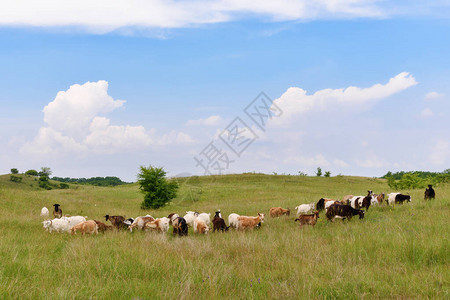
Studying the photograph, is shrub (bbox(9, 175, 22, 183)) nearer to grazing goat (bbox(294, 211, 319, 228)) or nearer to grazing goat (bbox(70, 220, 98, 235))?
grazing goat (bbox(70, 220, 98, 235))

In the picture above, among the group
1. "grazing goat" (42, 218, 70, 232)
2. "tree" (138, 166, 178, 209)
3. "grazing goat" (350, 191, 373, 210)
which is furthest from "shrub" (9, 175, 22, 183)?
"grazing goat" (350, 191, 373, 210)

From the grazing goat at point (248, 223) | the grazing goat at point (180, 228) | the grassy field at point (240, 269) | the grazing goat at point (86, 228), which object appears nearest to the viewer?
the grassy field at point (240, 269)

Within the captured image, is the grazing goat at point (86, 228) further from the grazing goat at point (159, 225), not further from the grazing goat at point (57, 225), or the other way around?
the grazing goat at point (159, 225)

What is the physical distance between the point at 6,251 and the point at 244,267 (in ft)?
19.3

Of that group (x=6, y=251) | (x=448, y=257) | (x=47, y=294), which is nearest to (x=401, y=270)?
(x=448, y=257)

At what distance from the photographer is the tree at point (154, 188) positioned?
31.0m

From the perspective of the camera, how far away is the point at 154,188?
104ft

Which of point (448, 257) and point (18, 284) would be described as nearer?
point (18, 284)

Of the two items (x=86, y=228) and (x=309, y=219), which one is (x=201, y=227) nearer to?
(x=86, y=228)

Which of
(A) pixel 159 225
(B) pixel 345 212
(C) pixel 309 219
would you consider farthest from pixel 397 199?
(A) pixel 159 225

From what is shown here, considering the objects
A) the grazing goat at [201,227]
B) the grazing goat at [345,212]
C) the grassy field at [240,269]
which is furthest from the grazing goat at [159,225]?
the grazing goat at [345,212]

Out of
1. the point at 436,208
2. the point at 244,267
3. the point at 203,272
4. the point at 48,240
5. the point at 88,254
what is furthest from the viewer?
the point at 436,208

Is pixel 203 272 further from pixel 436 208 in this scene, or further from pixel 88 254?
pixel 436 208

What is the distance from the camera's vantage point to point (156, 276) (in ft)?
19.9
